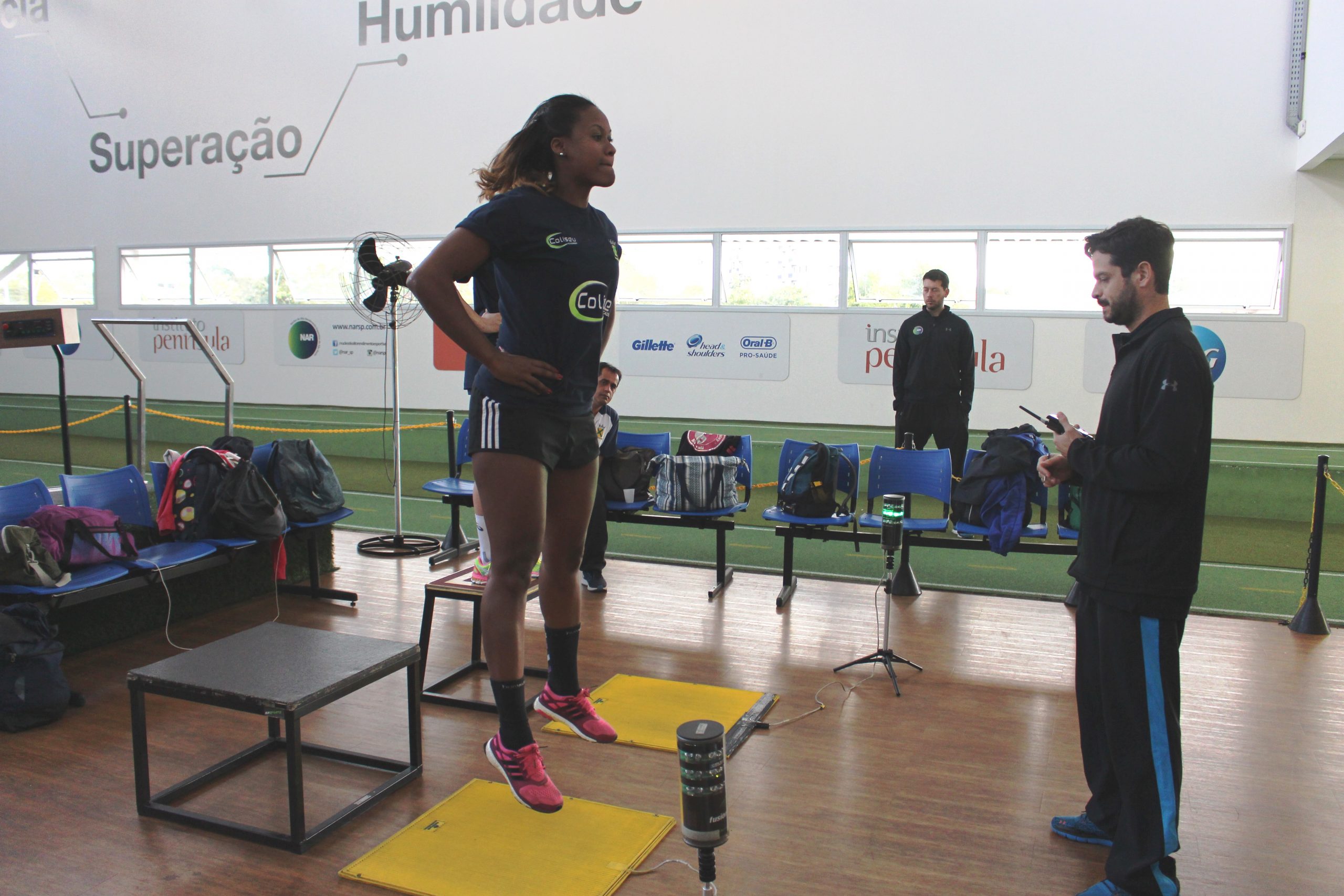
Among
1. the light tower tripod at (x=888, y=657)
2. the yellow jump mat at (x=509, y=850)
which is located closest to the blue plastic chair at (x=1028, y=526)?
the light tower tripod at (x=888, y=657)

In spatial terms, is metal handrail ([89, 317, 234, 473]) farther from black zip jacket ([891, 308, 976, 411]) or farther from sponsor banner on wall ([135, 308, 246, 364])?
sponsor banner on wall ([135, 308, 246, 364])

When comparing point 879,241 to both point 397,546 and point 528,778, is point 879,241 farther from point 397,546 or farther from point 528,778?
point 528,778

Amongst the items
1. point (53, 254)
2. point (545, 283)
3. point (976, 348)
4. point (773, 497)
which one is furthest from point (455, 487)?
point (53, 254)

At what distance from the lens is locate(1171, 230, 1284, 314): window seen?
23.6 feet

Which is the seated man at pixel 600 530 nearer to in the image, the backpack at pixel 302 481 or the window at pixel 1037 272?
the backpack at pixel 302 481

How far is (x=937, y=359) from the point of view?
5.81 metres

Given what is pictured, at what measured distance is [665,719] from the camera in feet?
10.6

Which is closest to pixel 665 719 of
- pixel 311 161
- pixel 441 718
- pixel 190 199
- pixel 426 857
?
pixel 441 718

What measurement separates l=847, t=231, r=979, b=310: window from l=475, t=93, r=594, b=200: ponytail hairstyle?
6.31 meters

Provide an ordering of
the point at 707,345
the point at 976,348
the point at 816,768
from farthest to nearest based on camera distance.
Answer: the point at 707,345
the point at 976,348
the point at 816,768

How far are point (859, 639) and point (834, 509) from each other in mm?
844

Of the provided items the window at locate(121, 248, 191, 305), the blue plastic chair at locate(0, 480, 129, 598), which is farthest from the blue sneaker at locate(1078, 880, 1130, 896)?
the window at locate(121, 248, 191, 305)

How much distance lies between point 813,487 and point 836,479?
0.82 ft

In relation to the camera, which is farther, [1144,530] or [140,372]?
[140,372]
